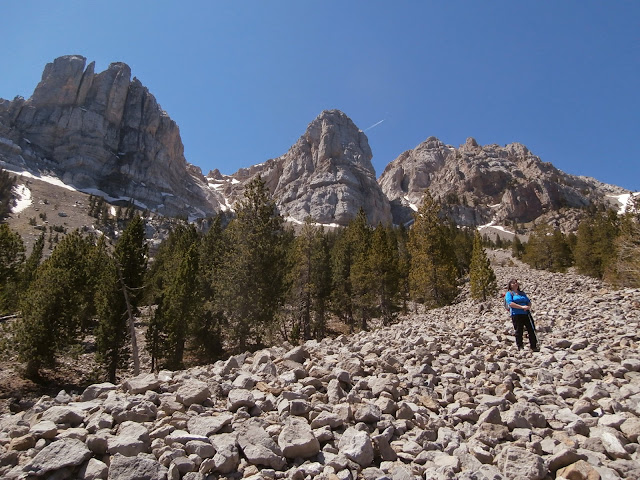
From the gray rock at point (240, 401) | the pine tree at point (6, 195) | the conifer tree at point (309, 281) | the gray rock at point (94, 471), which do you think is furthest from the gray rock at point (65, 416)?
the pine tree at point (6, 195)

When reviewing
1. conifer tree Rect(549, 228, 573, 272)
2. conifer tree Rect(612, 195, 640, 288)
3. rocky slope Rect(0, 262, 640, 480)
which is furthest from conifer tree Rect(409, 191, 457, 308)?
conifer tree Rect(549, 228, 573, 272)

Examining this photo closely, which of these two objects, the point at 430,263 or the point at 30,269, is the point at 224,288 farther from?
the point at 30,269

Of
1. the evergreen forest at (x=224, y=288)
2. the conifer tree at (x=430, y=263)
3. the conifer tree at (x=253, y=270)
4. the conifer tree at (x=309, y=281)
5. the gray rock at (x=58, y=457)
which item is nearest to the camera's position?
the gray rock at (x=58, y=457)

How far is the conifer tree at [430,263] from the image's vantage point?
28969mm

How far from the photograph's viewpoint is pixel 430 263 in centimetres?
2916

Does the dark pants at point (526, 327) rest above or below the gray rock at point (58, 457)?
above

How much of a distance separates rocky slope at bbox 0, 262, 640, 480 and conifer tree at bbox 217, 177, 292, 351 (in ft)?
34.6

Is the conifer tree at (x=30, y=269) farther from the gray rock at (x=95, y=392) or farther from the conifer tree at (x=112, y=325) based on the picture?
the gray rock at (x=95, y=392)

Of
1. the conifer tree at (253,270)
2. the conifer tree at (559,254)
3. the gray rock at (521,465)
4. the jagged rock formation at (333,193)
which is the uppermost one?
the jagged rock formation at (333,193)

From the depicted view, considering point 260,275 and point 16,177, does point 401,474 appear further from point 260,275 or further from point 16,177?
point 16,177

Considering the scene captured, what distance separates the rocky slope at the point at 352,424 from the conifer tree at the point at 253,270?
10545mm

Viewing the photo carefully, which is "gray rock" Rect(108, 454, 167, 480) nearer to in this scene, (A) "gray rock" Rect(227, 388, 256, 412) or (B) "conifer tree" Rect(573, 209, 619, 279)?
(A) "gray rock" Rect(227, 388, 256, 412)

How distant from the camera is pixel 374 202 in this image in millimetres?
188750

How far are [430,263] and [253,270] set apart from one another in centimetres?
1645
